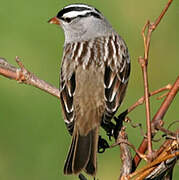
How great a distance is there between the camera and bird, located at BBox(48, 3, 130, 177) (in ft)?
11.8

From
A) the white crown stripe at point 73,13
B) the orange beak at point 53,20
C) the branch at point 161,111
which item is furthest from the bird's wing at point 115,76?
the branch at point 161,111

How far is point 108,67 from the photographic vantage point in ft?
13.5

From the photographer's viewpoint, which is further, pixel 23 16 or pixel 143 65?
pixel 23 16

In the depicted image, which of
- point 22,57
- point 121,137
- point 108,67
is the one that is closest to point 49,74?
point 22,57

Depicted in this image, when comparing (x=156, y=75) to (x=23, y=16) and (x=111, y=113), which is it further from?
(x=111, y=113)

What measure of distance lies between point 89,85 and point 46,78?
348 centimetres

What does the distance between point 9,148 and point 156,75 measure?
2436 millimetres

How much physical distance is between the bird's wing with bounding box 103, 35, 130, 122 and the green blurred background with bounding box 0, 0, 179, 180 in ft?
6.36

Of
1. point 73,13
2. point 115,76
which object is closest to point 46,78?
point 73,13

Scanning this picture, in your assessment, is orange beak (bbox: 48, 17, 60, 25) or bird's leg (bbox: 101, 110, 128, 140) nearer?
bird's leg (bbox: 101, 110, 128, 140)

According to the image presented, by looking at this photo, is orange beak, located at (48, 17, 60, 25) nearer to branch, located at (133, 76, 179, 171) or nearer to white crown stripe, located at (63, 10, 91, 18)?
white crown stripe, located at (63, 10, 91, 18)

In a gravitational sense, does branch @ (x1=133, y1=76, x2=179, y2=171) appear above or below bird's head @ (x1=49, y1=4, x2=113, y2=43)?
below

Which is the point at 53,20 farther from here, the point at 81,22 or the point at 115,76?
the point at 115,76

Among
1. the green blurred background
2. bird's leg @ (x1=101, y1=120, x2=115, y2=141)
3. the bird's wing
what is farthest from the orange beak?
the green blurred background
